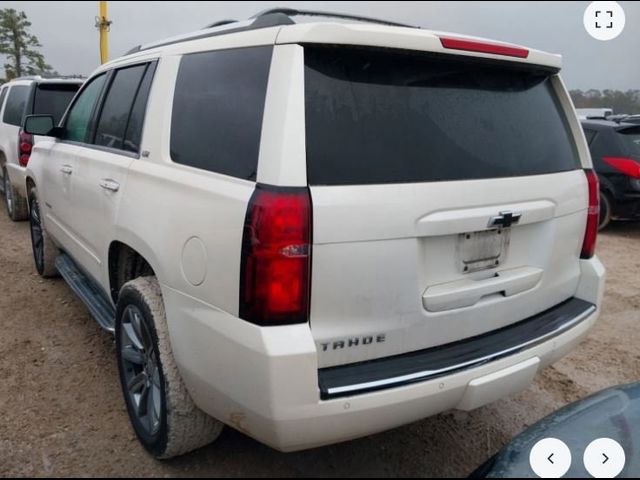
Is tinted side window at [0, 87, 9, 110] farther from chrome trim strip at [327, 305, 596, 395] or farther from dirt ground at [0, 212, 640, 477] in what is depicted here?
chrome trim strip at [327, 305, 596, 395]

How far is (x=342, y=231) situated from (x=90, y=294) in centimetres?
229

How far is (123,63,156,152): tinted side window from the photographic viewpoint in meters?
2.80

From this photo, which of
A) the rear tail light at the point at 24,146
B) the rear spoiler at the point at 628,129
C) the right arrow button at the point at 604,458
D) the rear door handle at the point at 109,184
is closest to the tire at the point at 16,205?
the rear tail light at the point at 24,146

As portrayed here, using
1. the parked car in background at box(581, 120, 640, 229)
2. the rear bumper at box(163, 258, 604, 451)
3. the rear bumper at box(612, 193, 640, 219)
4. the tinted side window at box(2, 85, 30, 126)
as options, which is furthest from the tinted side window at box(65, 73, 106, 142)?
the rear bumper at box(612, 193, 640, 219)

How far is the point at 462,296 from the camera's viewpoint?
2168mm

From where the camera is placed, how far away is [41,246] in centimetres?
498

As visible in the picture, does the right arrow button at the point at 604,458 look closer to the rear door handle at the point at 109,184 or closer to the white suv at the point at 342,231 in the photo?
the white suv at the point at 342,231

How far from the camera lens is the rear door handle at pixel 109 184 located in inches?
111

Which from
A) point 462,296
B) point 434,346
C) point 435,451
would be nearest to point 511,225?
point 462,296

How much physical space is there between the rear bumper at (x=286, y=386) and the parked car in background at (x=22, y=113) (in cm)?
541

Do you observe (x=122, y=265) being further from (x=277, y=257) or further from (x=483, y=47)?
(x=483, y=47)

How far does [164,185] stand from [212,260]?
57 cm

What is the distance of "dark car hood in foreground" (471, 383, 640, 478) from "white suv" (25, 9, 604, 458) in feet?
0.75

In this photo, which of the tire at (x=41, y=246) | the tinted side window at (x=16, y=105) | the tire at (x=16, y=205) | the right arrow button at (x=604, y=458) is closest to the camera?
the right arrow button at (x=604, y=458)
